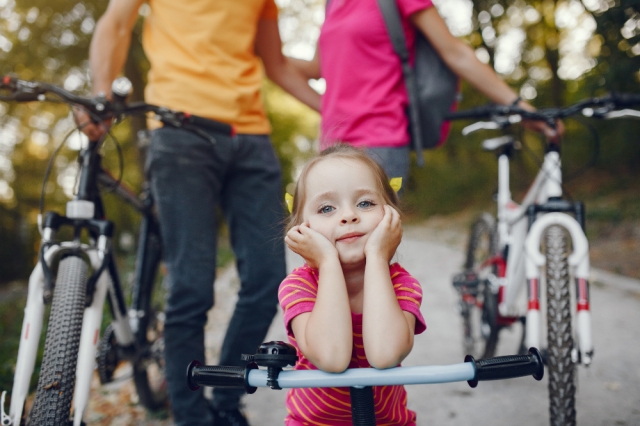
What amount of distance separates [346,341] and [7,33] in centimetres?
1086

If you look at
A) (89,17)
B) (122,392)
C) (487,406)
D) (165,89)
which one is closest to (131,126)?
(89,17)

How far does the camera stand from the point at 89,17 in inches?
364

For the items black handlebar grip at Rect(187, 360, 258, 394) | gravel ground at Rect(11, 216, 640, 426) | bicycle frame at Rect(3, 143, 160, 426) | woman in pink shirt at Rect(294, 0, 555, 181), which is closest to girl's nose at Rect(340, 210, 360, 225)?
black handlebar grip at Rect(187, 360, 258, 394)

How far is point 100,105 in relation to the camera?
74.9 inches

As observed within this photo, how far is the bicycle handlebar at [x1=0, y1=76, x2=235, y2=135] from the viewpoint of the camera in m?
1.82

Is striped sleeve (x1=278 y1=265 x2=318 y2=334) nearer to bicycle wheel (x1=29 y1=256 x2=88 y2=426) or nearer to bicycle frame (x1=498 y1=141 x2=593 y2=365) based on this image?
bicycle wheel (x1=29 y1=256 x2=88 y2=426)

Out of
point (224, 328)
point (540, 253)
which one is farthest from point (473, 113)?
point (224, 328)

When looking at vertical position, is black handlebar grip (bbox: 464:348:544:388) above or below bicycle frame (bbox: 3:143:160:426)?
below

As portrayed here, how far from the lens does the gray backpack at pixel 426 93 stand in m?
2.29

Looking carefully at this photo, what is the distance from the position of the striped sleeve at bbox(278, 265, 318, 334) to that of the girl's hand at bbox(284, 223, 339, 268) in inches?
3.0

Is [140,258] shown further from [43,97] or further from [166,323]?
[43,97]

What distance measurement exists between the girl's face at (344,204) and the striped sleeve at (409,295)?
0.15 m

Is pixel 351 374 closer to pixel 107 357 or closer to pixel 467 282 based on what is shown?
pixel 107 357

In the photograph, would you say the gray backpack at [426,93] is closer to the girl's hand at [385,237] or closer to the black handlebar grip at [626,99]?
the black handlebar grip at [626,99]
